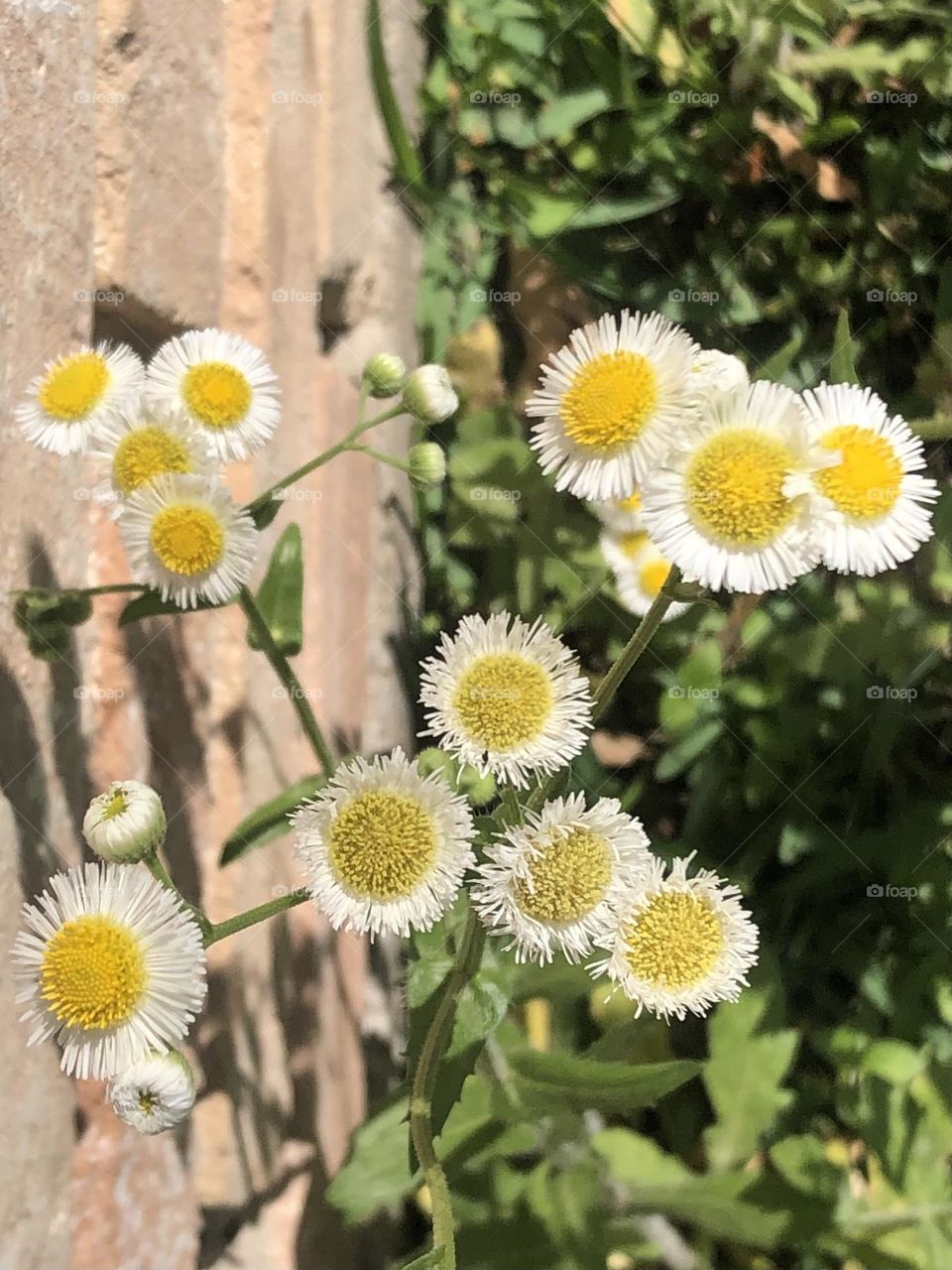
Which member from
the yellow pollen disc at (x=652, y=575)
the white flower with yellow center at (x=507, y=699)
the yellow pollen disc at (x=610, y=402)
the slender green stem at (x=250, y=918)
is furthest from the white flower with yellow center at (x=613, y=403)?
the yellow pollen disc at (x=652, y=575)

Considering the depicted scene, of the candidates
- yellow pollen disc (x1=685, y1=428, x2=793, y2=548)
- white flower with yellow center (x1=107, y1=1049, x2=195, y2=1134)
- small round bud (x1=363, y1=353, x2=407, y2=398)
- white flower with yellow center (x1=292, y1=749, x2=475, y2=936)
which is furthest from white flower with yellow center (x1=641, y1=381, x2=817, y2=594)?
white flower with yellow center (x1=107, y1=1049, x2=195, y2=1134)

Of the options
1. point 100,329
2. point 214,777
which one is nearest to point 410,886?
point 214,777

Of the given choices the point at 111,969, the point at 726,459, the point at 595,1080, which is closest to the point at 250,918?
the point at 111,969

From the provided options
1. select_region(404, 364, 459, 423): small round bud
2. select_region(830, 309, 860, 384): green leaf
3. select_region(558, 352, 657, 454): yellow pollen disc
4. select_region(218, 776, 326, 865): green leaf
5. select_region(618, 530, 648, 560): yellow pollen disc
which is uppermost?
select_region(618, 530, 648, 560): yellow pollen disc

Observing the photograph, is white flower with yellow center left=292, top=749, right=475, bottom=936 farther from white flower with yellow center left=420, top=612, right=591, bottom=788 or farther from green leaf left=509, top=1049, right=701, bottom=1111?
green leaf left=509, top=1049, right=701, bottom=1111

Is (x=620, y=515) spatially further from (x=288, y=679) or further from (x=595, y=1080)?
(x=595, y=1080)

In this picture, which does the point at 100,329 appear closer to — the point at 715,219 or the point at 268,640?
the point at 268,640
